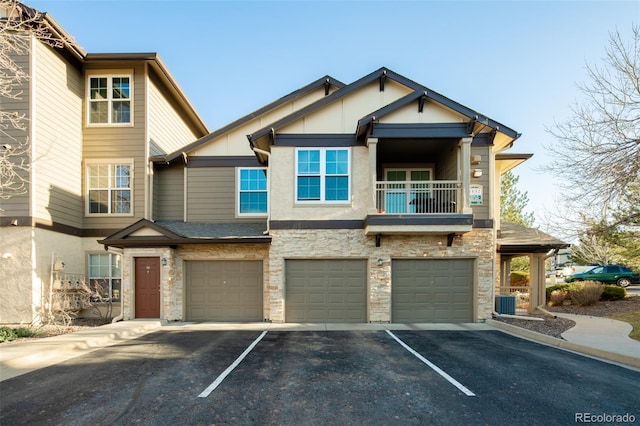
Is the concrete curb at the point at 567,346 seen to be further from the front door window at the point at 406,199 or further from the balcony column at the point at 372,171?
the balcony column at the point at 372,171

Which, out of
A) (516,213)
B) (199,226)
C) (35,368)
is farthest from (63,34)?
(516,213)

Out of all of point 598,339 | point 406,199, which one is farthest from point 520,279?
point 406,199

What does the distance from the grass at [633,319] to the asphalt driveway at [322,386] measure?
293cm

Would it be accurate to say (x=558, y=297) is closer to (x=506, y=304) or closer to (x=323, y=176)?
(x=506, y=304)

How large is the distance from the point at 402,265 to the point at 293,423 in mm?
7515

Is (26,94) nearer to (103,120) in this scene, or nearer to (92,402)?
(103,120)

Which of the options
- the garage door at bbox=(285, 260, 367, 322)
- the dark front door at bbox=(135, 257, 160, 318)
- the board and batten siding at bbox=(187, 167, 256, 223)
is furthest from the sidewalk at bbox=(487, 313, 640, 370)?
the dark front door at bbox=(135, 257, 160, 318)

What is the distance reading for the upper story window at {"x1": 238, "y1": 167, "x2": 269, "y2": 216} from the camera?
13.0 metres

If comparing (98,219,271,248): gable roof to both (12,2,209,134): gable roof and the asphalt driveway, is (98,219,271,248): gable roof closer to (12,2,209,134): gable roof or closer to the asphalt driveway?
the asphalt driveway

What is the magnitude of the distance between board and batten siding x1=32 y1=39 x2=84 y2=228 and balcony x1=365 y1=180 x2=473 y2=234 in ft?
34.8

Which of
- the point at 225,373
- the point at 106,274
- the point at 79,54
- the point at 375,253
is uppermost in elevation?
the point at 79,54

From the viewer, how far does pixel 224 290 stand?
38.1 feet

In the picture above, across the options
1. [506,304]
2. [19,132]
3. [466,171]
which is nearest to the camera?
[466,171]

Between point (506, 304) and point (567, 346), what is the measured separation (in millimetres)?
3783
